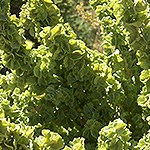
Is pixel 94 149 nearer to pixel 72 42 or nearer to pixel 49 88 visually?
pixel 49 88

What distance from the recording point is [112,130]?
1305 millimetres

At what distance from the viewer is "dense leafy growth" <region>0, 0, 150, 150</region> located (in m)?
1.52

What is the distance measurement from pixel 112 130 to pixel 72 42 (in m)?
0.39

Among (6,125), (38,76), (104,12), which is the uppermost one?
(104,12)

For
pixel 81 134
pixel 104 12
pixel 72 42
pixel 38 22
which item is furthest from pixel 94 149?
pixel 104 12

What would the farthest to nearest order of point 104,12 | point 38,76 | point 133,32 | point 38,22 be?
point 104,12
point 38,22
point 38,76
point 133,32

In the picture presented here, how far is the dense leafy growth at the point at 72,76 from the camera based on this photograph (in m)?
1.52

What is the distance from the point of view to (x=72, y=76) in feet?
5.38

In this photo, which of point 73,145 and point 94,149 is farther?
point 94,149

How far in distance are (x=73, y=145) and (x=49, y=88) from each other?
310 millimetres

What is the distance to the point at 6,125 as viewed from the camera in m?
1.22

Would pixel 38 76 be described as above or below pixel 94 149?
above

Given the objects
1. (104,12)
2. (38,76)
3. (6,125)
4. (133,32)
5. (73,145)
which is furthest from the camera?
(104,12)

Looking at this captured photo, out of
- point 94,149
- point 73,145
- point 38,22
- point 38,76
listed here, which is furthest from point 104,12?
point 73,145
